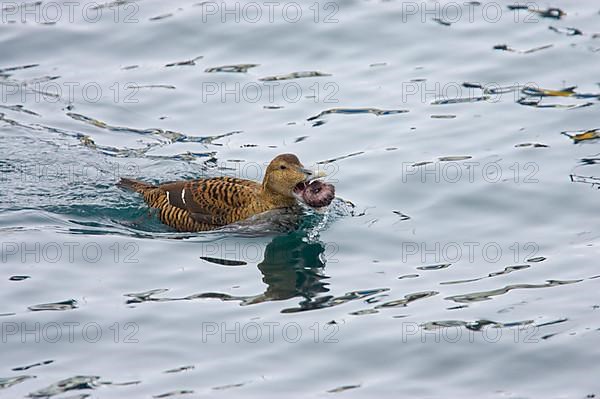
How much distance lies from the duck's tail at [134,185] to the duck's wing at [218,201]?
2.28ft

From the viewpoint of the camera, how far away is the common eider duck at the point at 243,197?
10898mm

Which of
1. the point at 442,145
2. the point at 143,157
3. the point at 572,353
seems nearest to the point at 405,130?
the point at 442,145

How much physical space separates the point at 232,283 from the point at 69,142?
14.2 feet

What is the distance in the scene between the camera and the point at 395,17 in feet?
52.6

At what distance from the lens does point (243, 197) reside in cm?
1109

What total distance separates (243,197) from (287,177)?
1.63ft
